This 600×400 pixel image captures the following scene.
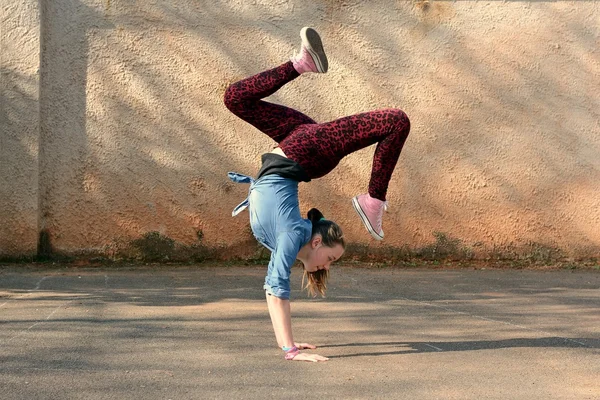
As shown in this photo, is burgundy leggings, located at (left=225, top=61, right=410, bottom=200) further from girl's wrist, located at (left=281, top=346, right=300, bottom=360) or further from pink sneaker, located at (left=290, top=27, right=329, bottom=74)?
girl's wrist, located at (left=281, top=346, right=300, bottom=360)

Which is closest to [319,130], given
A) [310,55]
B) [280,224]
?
[310,55]

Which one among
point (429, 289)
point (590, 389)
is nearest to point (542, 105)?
point (429, 289)

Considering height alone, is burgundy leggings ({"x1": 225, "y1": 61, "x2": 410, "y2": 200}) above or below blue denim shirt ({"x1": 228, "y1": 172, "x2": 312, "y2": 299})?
above

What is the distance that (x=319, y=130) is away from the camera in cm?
492

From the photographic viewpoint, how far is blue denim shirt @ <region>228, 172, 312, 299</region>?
4.95 meters

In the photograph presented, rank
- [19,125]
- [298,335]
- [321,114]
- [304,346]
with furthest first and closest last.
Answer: [321,114] < [19,125] < [298,335] < [304,346]

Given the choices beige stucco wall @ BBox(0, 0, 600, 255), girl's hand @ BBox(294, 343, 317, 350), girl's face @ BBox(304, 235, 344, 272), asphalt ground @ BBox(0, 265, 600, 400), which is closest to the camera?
asphalt ground @ BBox(0, 265, 600, 400)

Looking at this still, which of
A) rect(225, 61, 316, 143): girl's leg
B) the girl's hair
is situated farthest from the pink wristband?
rect(225, 61, 316, 143): girl's leg

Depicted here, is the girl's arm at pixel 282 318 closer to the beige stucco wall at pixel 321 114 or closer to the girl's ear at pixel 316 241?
the girl's ear at pixel 316 241

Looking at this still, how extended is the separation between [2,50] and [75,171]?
1.21m

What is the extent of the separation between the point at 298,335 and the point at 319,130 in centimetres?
140

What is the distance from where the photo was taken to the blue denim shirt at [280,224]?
4949 mm

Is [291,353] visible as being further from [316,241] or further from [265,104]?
[265,104]

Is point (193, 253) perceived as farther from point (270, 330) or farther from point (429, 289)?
point (270, 330)
